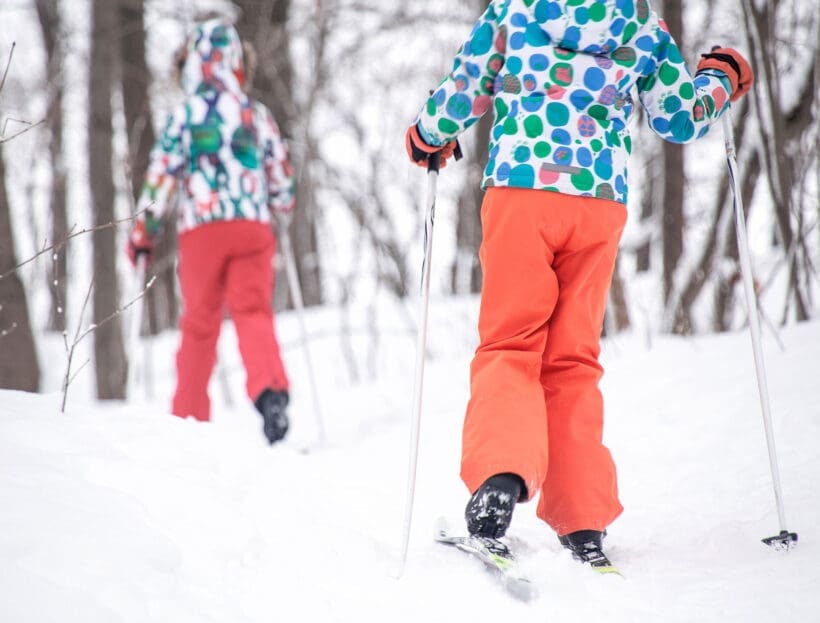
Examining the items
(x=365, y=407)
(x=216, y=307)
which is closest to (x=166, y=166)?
(x=216, y=307)

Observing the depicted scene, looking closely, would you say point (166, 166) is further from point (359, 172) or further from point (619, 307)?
point (359, 172)

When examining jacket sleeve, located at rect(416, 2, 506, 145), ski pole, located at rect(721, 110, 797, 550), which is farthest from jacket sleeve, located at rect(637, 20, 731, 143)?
jacket sleeve, located at rect(416, 2, 506, 145)

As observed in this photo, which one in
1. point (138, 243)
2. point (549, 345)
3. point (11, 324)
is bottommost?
point (11, 324)

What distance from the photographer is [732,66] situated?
2.16 m

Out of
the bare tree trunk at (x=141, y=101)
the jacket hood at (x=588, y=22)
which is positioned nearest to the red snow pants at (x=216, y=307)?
the jacket hood at (x=588, y=22)

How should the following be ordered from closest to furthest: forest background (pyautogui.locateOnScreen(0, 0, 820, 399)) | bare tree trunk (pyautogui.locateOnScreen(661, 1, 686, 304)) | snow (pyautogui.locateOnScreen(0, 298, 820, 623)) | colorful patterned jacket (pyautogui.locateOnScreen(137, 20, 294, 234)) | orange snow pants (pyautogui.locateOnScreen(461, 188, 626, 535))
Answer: snow (pyautogui.locateOnScreen(0, 298, 820, 623))
orange snow pants (pyautogui.locateOnScreen(461, 188, 626, 535))
colorful patterned jacket (pyautogui.locateOnScreen(137, 20, 294, 234))
forest background (pyautogui.locateOnScreen(0, 0, 820, 399))
bare tree trunk (pyautogui.locateOnScreen(661, 1, 686, 304))

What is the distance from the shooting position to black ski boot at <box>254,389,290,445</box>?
3592mm

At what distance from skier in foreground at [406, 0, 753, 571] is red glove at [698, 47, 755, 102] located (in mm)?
183

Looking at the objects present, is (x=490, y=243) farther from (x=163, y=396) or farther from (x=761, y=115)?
(x=163, y=396)

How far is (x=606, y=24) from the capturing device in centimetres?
192

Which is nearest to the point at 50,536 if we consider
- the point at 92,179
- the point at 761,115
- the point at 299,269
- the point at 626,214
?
the point at 626,214

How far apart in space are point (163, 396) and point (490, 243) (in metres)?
5.72

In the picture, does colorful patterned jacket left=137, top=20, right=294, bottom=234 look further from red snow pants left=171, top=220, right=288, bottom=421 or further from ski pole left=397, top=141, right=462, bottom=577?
ski pole left=397, top=141, right=462, bottom=577

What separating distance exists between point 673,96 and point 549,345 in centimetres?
77
